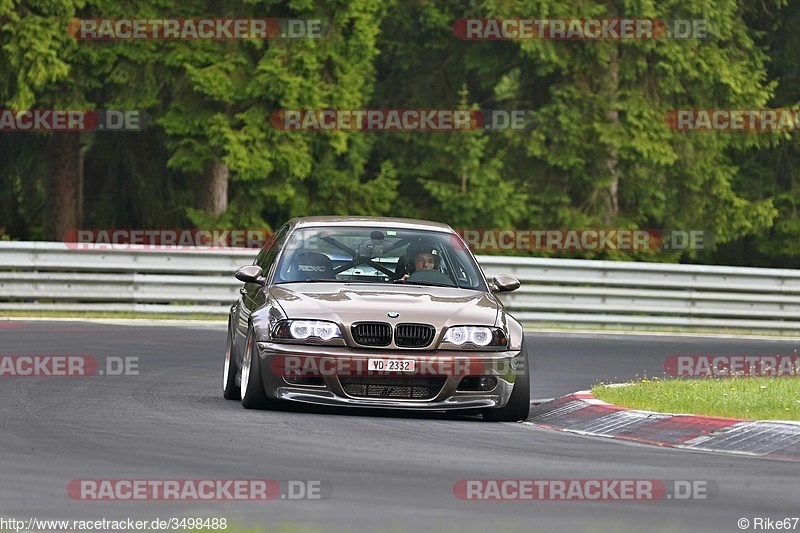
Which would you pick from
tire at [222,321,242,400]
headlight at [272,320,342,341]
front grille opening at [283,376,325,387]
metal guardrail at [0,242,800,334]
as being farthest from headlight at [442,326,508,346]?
metal guardrail at [0,242,800,334]

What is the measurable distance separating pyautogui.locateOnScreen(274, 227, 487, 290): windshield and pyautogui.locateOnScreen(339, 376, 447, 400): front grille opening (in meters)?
1.29

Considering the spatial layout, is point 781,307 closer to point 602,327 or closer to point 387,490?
point 602,327

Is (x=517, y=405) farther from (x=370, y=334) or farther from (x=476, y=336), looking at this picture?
(x=370, y=334)

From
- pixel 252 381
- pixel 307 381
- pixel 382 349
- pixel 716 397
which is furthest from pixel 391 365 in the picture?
pixel 716 397

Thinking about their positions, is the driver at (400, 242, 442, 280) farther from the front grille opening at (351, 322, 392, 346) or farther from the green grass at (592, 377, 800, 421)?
the green grass at (592, 377, 800, 421)

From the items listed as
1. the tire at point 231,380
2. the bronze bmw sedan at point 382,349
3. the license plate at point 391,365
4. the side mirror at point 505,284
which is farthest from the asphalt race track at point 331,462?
the side mirror at point 505,284

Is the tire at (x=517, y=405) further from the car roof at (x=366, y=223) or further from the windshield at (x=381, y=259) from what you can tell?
the car roof at (x=366, y=223)

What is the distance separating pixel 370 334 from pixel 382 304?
0.30 meters

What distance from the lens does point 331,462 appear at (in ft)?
31.6

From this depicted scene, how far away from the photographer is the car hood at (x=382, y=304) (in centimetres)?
1209

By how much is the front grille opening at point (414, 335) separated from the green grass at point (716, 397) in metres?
1.87

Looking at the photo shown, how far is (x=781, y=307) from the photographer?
2534cm

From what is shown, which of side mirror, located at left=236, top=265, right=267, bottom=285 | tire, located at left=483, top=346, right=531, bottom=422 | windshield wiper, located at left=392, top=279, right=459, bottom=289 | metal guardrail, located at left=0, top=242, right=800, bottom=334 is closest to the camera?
tire, located at left=483, top=346, right=531, bottom=422

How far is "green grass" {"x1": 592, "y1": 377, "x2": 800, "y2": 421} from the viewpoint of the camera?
1241cm
